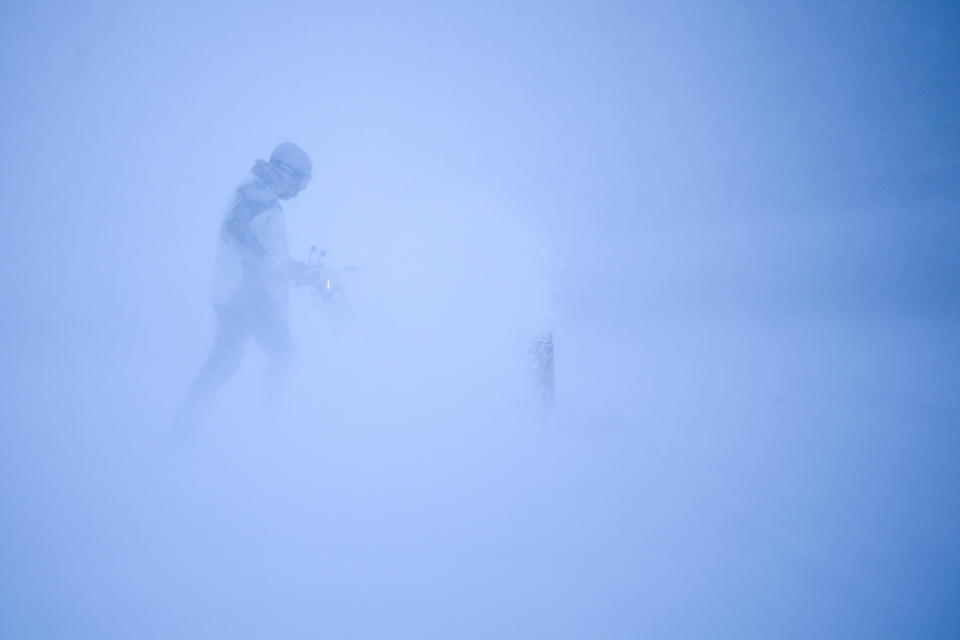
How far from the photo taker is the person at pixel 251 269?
109 inches

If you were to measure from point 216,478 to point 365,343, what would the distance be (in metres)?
4.66

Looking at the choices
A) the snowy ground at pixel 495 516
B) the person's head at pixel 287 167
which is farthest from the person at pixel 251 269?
the snowy ground at pixel 495 516

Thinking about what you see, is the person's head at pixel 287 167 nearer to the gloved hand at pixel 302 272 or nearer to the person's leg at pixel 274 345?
the gloved hand at pixel 302 272

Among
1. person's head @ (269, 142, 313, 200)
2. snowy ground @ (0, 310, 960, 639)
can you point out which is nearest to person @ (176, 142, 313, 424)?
person's head @ (269, 142, 313, 200)

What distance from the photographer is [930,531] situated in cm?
219

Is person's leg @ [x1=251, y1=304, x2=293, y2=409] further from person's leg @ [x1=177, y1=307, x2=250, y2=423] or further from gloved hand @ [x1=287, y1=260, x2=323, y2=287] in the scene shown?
gloved hand @ [x1=287, y1=260, x2=323, y2=287]

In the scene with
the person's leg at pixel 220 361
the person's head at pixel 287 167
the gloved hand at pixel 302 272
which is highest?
the person's head at pixel 287 167

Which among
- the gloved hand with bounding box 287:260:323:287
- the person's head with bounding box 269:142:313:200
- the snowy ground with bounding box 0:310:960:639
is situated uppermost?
the person's head with bounding box 269:142:313:200

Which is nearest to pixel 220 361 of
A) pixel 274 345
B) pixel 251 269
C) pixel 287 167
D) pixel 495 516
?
pixel 274 345

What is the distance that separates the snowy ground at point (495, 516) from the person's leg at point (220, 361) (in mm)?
394

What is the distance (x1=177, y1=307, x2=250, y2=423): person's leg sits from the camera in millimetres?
2906

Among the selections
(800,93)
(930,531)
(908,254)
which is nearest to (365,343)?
(930,531)

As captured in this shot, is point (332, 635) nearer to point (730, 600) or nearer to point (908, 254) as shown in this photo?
point (730, 600)

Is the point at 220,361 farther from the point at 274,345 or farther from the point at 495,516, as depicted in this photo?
the point at 495,516
